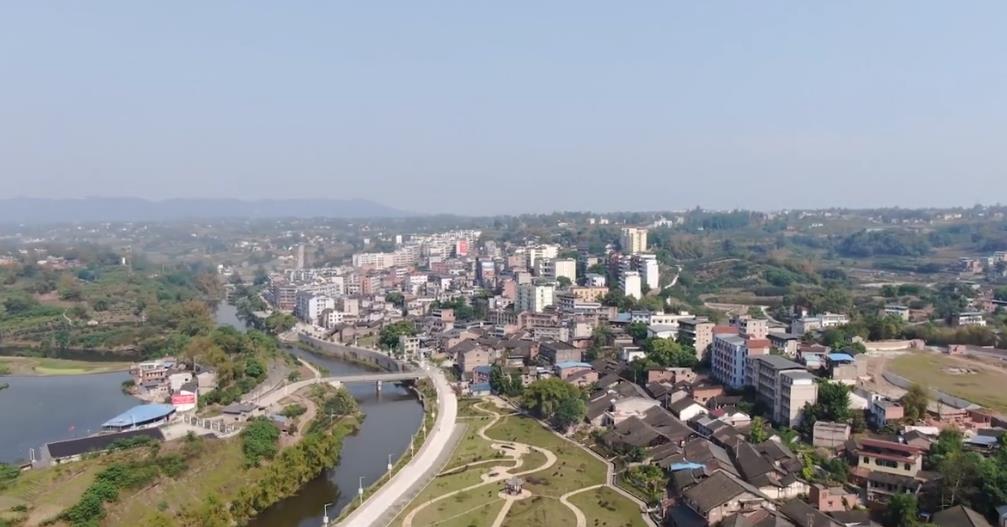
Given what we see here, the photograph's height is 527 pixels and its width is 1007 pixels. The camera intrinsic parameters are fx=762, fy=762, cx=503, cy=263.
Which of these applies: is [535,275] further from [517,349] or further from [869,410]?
[869,410]

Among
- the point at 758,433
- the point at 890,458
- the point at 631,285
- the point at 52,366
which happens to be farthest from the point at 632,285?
the point at 52,366

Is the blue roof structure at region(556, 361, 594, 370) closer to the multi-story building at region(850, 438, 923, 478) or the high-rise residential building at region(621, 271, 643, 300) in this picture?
the multi-story building at region(850, 438, 923, 478)

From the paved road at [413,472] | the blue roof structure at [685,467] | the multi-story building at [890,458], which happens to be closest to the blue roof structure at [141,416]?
the paved road at [413,472]

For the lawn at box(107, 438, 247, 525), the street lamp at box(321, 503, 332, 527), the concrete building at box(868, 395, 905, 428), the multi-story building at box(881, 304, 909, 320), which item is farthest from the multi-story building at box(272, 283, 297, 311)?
the concrete building at box(868, 395, 905, 428)

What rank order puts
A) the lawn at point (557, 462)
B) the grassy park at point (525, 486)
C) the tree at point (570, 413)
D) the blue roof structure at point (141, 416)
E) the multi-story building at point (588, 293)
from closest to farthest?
the grassy park at point (525, 486) < the lawn at point (557, 462) < the blue roof structure at point (141, 416) < the tree at point (570, 413) < the multi-story building at point (588, 293)

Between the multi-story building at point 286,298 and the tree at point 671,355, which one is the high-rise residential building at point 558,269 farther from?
the tree at point 671,355
